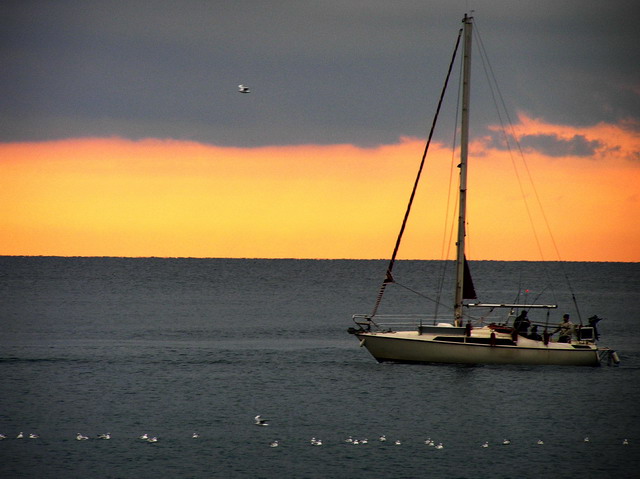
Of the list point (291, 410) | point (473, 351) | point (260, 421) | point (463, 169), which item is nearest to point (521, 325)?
point (473, 351)

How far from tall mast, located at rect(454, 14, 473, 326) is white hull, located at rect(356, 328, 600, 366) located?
2.08 metres

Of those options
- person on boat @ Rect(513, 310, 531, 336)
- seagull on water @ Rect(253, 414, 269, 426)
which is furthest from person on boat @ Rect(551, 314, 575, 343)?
seagull on water @ Rect(253, 414, 269, 426)

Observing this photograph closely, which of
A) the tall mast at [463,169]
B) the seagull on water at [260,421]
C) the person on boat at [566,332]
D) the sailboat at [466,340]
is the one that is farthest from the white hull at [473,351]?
the seagull on water at [260,421]

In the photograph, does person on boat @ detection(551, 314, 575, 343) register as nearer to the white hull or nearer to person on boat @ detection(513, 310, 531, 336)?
the white hull

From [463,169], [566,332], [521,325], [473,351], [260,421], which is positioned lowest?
[260,421]

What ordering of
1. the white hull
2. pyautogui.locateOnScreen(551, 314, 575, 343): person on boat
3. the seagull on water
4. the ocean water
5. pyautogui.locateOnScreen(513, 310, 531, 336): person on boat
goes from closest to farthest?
1. the ocean water
2. the seagull on water
3. the white hull
4. pyautogui.locateOnScreen(513, 310, 531, 336): person on boat
5. pyautogui.locateOnScreen(551, 314, 575, 343): person on boat

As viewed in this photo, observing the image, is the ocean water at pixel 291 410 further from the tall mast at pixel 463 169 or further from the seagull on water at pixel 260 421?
the tall mast at pixel 463 169

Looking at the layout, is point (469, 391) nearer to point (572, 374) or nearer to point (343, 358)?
point (572, 374)

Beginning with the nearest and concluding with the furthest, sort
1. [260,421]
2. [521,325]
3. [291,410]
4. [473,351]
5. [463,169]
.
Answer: [260,421], [291,410], [473,351], [521,325], [463,169]

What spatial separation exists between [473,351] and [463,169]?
408 inches

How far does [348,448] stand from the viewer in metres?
36.7

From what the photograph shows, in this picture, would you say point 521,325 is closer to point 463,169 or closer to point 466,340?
point 466,340

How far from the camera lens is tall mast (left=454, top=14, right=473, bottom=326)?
52344mm

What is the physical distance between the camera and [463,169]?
2095 inches
